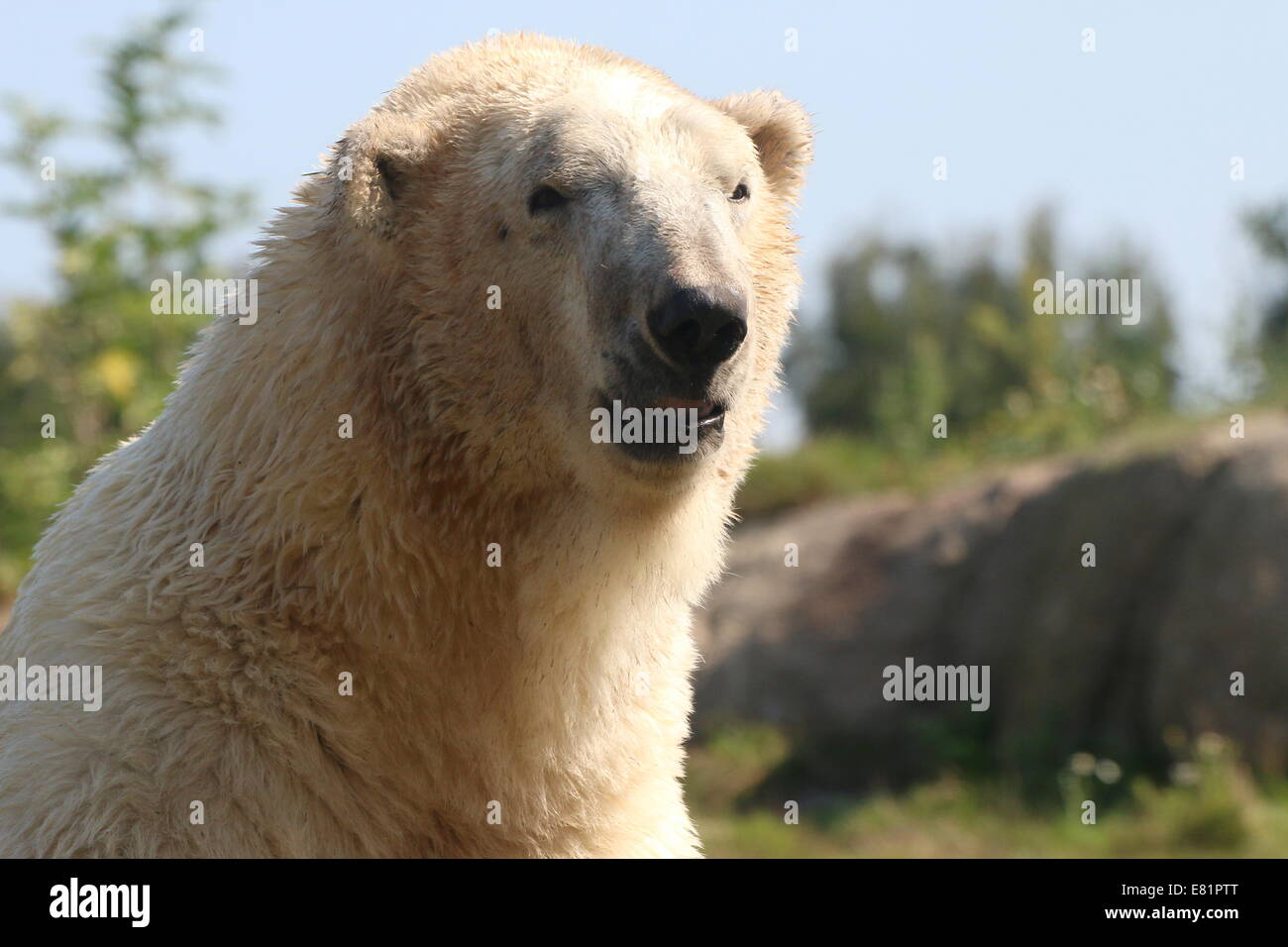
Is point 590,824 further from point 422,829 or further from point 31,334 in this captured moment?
point 31,334

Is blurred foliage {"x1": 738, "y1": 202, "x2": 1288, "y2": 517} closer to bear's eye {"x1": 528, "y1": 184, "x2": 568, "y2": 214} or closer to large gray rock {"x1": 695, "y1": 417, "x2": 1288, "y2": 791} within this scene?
large gray rock {"x1": 695, "y1": 417, "x2": 1288, "y2": 791}

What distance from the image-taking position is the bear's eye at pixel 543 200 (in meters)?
2.74

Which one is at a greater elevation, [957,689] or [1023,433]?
[1023,433]

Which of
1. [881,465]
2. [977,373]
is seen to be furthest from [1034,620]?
[977,373]

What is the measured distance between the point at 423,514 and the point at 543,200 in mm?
653

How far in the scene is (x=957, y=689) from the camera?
34.4 feet

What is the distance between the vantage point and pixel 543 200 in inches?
108
